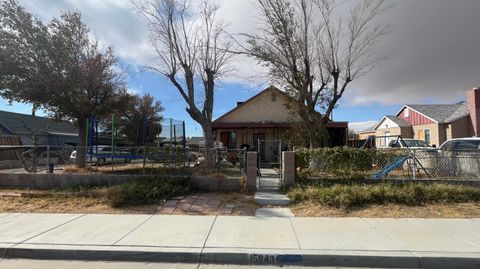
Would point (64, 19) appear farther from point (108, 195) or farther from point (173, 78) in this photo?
point (108, 195)

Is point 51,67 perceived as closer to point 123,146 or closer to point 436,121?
point 123,146

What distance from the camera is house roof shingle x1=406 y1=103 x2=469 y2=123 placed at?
32.5 meters

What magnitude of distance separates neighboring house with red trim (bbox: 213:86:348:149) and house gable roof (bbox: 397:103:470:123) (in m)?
13.6

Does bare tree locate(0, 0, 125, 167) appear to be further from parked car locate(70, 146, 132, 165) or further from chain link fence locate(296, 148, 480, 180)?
chain link fence locate(296, 148, 480, 180)

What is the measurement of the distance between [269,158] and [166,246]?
16851 millimetres

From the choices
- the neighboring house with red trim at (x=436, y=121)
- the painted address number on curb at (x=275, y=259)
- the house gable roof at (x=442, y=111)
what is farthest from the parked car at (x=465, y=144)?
the house gable roof at (x=442, y=111)

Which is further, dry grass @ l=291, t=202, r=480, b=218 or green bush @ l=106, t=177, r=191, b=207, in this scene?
green bush @ l=106, t=177, r=191, b=207

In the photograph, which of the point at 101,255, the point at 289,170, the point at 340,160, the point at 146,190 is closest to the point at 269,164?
the point at 340,160

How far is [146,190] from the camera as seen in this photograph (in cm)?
994

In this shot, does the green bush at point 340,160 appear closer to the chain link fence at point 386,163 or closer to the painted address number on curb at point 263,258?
the chain link fence at point 386,163

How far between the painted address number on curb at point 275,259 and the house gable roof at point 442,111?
31.7 metres

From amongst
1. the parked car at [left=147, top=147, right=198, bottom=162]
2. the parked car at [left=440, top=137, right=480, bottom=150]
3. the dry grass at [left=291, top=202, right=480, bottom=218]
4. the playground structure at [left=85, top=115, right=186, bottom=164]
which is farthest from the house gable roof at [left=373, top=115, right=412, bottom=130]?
the parked car at [left=147, top=147, right=198, bottom=162]

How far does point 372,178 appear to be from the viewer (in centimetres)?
1091

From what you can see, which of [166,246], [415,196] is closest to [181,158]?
[166,246]
